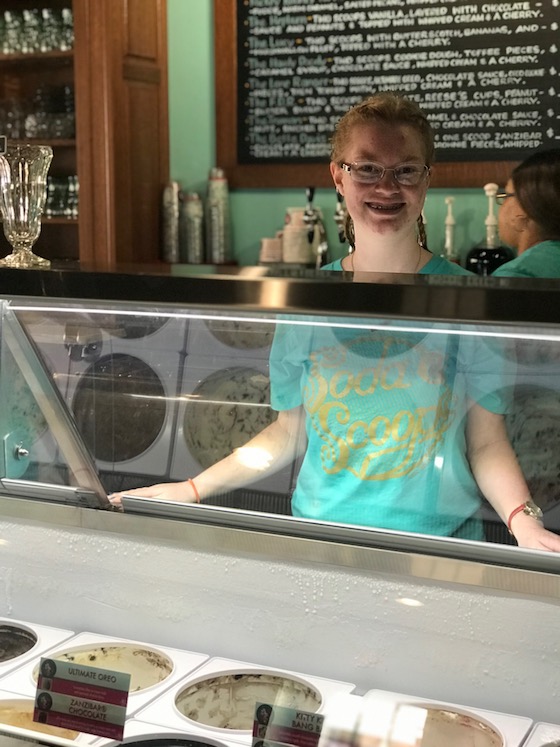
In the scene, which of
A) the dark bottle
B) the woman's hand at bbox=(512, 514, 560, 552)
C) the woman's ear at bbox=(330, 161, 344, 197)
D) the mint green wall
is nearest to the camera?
the woman's hand at bbox=(512, 514, 560, 552)

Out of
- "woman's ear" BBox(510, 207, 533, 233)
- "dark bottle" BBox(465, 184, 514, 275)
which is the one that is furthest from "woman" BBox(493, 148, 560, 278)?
"dark bottle" BBox(465, 184, 514, 275)

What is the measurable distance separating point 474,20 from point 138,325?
2.59 meters

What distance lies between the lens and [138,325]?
1.32 m

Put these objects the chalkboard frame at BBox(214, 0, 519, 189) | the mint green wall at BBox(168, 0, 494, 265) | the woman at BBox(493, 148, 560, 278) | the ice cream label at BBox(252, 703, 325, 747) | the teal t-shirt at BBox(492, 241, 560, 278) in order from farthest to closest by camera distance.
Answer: the mint green wall at BBox(168, 0, 494, 265) → the chalkboard frame at BBox(214, 0, 519, 189) → the woman at BBox(493, 148, 560, 278) → the teal t-shirt at BBox(492, 241, 560, 278) → the ice cream label at BBox(252, 703, 325, 747)

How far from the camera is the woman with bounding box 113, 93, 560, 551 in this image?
117cm

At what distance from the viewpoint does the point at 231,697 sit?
1263mm

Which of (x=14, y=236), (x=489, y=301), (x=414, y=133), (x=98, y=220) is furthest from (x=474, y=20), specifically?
(x=489, y=301)

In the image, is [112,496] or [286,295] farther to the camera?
[112,496]

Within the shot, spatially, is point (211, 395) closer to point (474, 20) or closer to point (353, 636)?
point (353, 636)

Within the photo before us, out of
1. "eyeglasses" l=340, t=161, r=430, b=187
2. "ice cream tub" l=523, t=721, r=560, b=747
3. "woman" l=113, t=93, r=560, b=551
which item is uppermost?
"eyeglasses" l=340, t=161, r=430, b=187

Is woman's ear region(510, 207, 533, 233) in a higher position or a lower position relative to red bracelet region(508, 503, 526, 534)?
higher

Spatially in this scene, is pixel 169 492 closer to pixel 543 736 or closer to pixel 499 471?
pixel 499 471

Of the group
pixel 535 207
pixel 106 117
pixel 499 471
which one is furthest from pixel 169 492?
pixel 106 117

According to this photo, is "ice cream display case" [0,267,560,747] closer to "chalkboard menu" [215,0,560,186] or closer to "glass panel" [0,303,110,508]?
A: "glass panel" [0,303,110,508]
